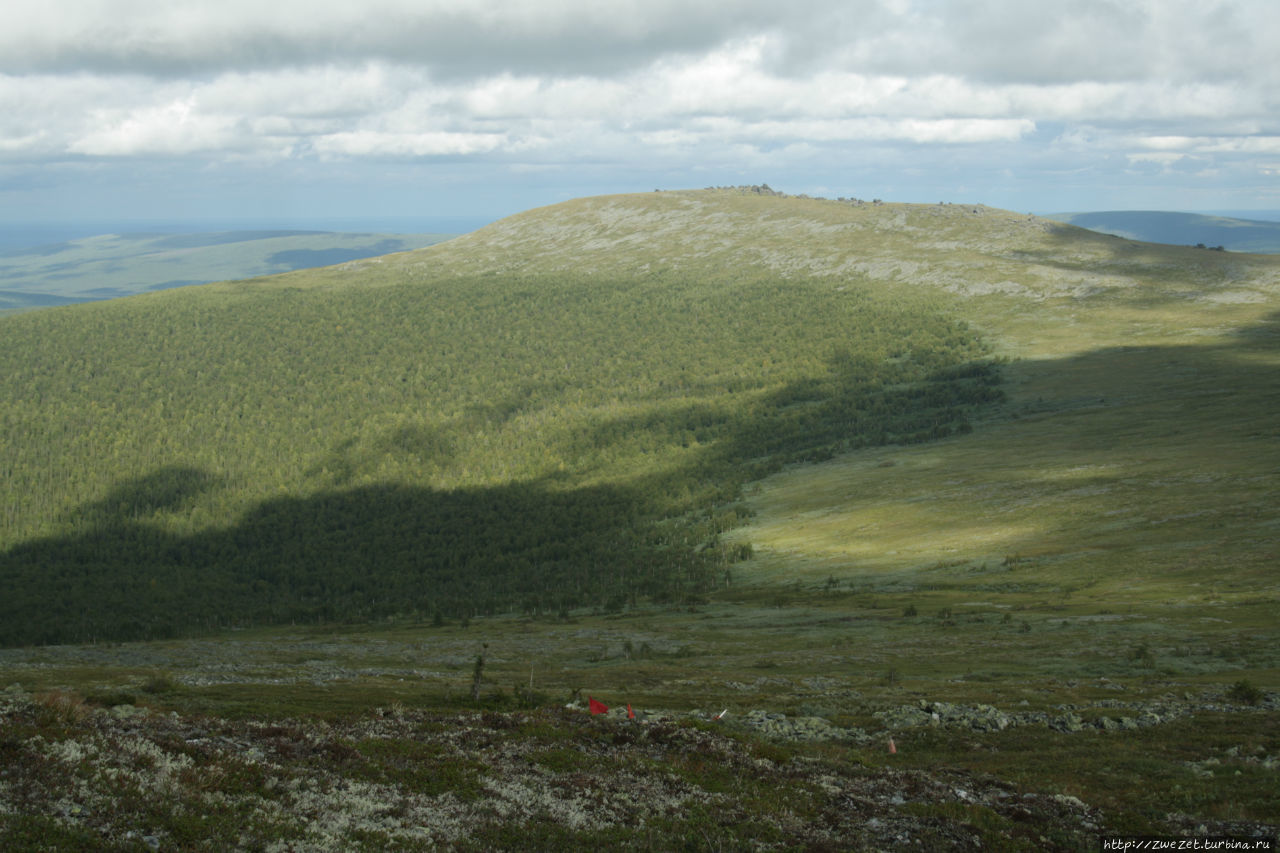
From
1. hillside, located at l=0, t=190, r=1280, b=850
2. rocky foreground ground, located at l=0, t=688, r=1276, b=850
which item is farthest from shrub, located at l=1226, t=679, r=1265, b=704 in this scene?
rocky foreground ground, located at l=0, t=688, r=1276, b=850

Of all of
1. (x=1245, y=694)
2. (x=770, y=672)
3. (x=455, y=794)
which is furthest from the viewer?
(x=770, y=672)

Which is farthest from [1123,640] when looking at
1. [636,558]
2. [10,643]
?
[10,643]

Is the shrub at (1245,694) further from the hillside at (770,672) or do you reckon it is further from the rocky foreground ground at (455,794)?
the rocky foreground ground at (455,794)

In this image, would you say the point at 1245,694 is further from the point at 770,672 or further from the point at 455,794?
the point at 455,794

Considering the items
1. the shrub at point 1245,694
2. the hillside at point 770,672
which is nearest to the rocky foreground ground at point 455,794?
the hillside at point 770,672

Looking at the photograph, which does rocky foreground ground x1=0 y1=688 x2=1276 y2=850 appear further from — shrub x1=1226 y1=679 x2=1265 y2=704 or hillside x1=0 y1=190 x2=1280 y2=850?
shrub x1=1226 y1=679 x2=1265 y2=704

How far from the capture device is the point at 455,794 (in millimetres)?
22734

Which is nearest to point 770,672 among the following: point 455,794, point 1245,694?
point 1245,694

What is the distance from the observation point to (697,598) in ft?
328

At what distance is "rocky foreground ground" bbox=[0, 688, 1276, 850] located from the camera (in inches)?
753

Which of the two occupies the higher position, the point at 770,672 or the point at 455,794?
the point at 455,794

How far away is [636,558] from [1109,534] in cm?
7558

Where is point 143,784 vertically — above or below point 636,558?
above

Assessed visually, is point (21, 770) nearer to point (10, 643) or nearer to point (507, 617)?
point (507, 617)
